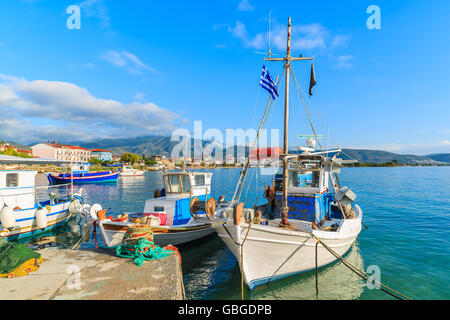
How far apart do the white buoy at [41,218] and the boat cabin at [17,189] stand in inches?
40.3

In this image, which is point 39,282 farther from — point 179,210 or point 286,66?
point 286,66

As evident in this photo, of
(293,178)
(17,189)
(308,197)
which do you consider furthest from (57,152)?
(308,197)

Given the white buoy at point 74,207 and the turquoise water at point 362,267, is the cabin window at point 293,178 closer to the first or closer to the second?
the turquoise water at point 362,267

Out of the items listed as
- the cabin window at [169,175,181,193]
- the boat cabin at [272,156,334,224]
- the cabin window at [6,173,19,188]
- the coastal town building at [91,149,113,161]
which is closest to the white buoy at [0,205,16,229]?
the cabin window at [6,173,19,188]

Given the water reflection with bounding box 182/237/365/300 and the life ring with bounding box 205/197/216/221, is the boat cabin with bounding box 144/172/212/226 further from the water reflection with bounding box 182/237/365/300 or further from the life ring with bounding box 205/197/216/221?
the water reflection with bounding box 182/237/365/300

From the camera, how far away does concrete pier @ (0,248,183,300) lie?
21.0 feet

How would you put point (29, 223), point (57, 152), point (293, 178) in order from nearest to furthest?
point (293, 178) < point (29, 223) < point (57, 152)

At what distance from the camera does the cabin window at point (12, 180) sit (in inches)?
594

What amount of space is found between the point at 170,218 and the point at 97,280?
18.8 ft

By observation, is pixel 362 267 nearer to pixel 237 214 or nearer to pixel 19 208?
pixel 237 214

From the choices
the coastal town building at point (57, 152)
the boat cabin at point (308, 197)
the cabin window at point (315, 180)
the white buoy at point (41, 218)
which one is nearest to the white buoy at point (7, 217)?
the white buoy at point (41, 218)

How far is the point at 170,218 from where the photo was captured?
509 inches

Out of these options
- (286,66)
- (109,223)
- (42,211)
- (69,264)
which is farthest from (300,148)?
(42,211)
